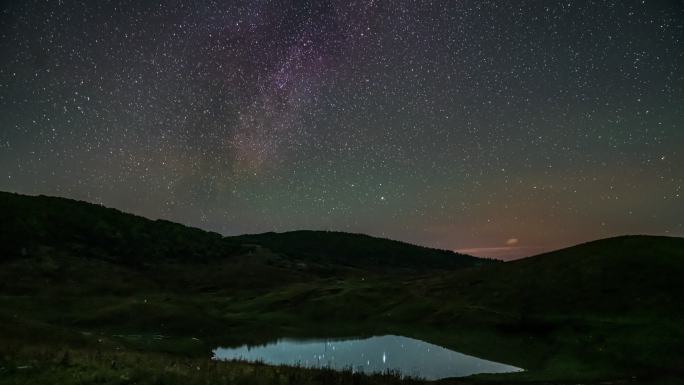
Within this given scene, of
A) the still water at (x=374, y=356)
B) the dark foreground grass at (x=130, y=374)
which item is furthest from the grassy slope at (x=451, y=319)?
the still water at (x=374, y=356)

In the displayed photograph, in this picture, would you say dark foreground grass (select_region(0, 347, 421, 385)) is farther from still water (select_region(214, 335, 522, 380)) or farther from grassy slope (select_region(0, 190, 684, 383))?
still water (select_region(214, 335, 522, 380))

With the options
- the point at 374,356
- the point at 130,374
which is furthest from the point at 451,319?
the point at 130,374

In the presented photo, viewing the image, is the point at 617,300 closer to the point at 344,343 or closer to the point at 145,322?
the point at 344,343

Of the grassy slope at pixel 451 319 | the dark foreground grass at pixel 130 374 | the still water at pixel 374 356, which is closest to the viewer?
the dark foreground grass at pixel 130 374

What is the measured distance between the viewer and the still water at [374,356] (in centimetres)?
4331

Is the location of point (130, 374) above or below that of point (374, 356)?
above

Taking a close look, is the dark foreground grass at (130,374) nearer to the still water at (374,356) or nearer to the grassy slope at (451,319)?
the grassy slope at (451,319)

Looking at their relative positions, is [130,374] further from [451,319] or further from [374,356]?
[451,319]

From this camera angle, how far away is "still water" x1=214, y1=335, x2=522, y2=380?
142 feet

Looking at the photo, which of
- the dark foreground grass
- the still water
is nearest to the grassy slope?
the dark foreground grass

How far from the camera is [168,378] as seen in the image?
731 inches

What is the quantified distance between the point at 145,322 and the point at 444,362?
41.2 m

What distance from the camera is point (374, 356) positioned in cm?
5041

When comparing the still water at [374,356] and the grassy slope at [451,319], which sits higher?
the grassy slope at [451,319]
